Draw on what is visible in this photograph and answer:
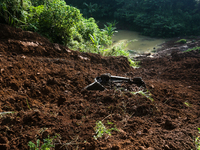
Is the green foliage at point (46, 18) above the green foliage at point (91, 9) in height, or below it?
below

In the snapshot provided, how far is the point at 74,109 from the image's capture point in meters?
2.30

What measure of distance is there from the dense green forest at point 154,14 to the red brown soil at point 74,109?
42.1 ft

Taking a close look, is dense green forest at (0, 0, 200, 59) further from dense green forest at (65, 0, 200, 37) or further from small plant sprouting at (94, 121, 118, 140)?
small plant sprouting at (94, 121, 118, 140)

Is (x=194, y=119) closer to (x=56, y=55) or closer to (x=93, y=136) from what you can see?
(x=93, y=136)

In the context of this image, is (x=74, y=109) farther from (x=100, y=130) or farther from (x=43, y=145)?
(x=43, y=145)

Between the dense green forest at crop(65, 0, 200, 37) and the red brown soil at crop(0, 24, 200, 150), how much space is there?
1284 cm

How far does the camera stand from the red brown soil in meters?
1.79

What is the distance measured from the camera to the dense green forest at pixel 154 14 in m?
15.0

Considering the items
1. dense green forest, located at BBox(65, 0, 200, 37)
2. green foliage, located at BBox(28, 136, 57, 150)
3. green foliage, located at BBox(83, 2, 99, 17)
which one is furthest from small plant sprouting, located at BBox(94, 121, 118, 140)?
green foliage, located at BBox(83, 2, 99, 17)

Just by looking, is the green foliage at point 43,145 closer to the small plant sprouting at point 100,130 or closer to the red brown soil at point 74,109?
the red brown soil at point 74,109

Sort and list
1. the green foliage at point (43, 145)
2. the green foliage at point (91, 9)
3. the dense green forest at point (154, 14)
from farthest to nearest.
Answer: the green foliage at point (91, 9) → the dense green forest at point (154, 14) → the green foliage at point (43, 145)

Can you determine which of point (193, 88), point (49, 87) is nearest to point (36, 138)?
point (49, 87)

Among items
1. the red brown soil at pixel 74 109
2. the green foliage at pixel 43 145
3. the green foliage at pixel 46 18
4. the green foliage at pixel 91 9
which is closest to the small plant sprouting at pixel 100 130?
the red brown soil at pixel 74 109

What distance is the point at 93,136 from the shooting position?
1.84m
